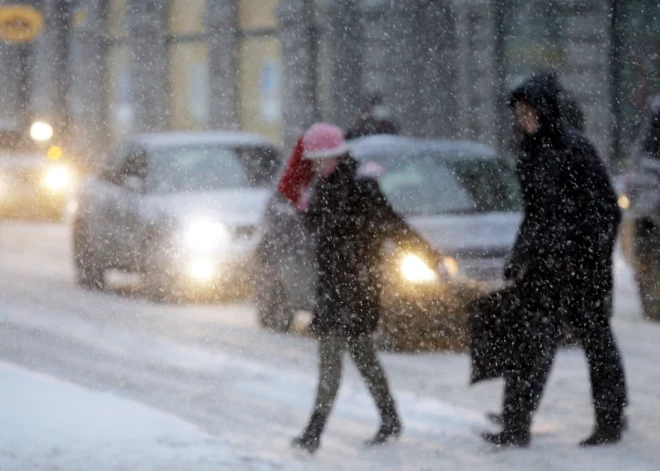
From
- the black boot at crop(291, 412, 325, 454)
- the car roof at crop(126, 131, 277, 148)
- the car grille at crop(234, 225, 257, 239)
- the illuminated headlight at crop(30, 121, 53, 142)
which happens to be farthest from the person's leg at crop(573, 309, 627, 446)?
the illuminated headlight at crop(30, 121, 53, 142)

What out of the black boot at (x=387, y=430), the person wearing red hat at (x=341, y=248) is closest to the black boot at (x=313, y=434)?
the person wearing red hat at (x=341, y=248)

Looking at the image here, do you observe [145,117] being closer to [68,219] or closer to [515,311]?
[68,219]

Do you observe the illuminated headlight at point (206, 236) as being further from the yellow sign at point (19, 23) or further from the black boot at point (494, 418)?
the yellow sign at point (19, 23)

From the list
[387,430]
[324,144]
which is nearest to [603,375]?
[387,430]

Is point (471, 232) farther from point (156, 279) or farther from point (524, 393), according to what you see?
point (156, 279)

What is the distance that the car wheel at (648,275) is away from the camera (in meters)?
11.4

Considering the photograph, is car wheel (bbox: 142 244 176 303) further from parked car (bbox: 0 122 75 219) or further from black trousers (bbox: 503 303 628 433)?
parked car (bbox: 0 122 75 219)

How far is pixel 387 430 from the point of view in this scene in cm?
733

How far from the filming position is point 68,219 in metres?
25.1

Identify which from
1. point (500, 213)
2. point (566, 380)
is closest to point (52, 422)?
point (566, 380)

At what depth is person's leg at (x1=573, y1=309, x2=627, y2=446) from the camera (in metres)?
7.11

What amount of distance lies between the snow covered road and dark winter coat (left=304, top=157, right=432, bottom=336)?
654mm

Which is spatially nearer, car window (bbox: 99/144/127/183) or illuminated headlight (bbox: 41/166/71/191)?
car window (bbox: 99/144/127/183)

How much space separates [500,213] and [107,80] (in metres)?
25.8
